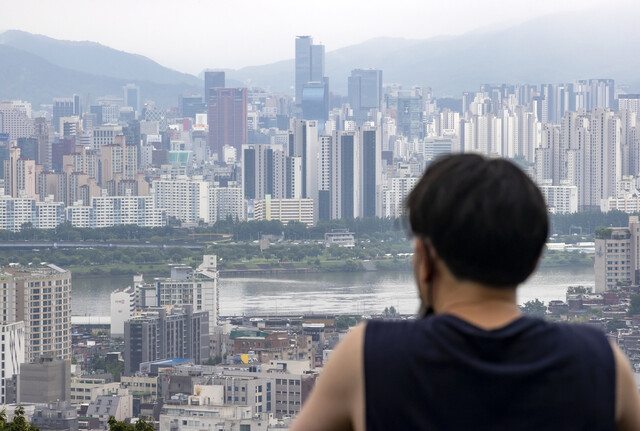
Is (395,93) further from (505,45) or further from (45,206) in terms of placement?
(45,206)

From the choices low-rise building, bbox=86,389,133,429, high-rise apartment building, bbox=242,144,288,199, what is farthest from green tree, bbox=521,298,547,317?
high-rise apartment building, bbox=242,144,288,199

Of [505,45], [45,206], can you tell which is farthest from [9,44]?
[45,206]

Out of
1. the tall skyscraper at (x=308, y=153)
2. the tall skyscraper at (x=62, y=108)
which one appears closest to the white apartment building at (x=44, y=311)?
the tall skyscraper at (x=308, y=153)

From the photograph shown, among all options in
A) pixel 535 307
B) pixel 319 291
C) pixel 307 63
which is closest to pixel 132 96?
pixel 307 63

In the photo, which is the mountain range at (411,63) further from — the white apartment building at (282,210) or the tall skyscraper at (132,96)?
the white apartment building at (282,210)

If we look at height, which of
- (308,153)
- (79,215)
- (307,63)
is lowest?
(79,215)

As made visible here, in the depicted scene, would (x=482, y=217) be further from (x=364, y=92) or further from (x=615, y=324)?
(x=364, y=92)

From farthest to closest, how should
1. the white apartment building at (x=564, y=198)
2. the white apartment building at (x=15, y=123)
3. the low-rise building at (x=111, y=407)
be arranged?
the white apartment building at (x=15, y=123) → the white apartment building at (x=564, y=198) → the low-rise building at (x=111, y=407)
